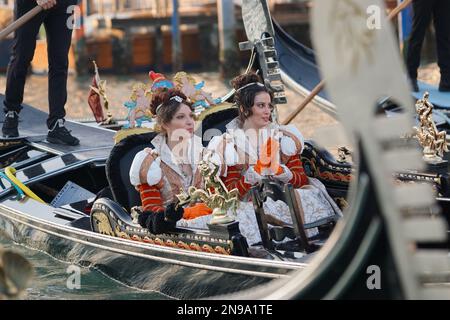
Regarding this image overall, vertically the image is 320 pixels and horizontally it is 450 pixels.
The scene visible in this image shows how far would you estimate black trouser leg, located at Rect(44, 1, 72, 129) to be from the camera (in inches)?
152

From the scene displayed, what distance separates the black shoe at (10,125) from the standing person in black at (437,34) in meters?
1.82

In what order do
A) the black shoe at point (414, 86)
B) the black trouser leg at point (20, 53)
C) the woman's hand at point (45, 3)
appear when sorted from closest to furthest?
the woman's hand at point (45, 3) < the black trouser leg at point (20, 53) < the black shoe at point (414, 86)

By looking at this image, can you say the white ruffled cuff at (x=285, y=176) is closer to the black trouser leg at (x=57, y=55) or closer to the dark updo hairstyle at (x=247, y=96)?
the dark updo hairstyle at (x=247, y=96)

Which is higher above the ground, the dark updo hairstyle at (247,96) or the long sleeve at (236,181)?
the dark updo hairstyle at (247,96)

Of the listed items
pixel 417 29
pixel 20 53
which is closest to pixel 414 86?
pixel 417 29

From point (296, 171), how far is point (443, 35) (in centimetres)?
235

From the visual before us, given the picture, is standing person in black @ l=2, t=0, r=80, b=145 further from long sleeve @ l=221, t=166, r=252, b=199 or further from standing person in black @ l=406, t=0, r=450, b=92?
standing person in black @ l=406, t=0, r=450, b=92

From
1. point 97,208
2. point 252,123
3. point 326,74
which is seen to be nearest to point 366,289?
point 326,74

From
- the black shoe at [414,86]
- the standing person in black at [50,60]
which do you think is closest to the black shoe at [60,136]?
the standing person in black at [50,60]

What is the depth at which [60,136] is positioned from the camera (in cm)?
395

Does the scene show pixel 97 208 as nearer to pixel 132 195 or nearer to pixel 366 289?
pixel 132 195

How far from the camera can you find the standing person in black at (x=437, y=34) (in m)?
5.07

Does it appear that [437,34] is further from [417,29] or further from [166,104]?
[166,104]
